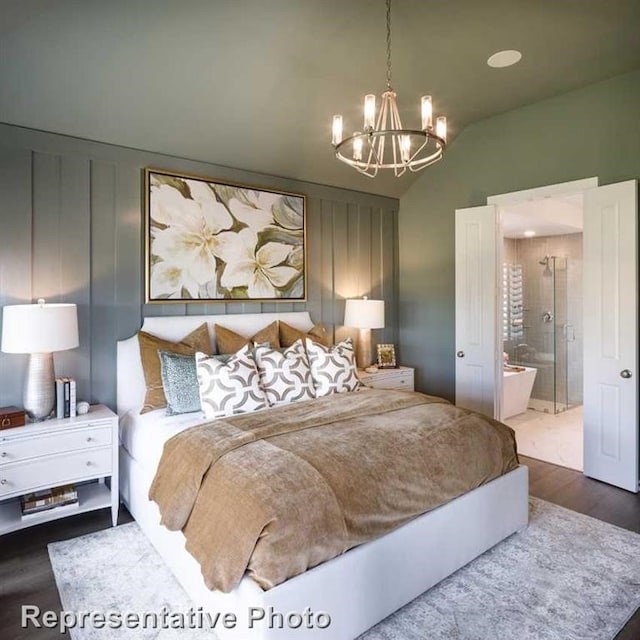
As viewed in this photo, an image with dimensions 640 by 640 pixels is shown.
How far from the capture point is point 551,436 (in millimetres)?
4637

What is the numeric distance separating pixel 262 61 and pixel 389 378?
3021 mm

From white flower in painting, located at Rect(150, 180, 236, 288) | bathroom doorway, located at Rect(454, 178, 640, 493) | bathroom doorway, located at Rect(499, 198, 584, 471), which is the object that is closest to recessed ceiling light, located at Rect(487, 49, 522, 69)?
bathroom doorway, located at Rect(454, 178, 640, 493)

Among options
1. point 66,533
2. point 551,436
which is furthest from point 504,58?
point 66,533

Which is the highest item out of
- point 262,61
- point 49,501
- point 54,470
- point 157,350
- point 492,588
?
point 262,61

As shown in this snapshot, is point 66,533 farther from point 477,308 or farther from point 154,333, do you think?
point 477,308

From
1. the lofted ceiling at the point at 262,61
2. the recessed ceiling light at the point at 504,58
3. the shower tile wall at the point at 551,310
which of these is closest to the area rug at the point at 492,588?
the lofted ceiling at the point at 262,61

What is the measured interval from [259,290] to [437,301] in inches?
80.4

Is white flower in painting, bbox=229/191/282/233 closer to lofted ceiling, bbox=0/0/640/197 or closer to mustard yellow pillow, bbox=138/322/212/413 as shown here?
lofted ceiling, bbox=0/0/640/197

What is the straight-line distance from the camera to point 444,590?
2213 mm

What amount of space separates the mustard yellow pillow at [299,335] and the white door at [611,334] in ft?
7.23

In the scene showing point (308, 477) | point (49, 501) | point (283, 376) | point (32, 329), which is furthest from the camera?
point (283, 376)

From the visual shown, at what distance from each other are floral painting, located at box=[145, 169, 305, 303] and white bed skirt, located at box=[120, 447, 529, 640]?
155 cm

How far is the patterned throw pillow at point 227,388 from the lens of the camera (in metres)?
2.77

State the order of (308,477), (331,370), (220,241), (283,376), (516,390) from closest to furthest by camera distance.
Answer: (308,477), (283,376), (331,370), (220,241), (516,390)
